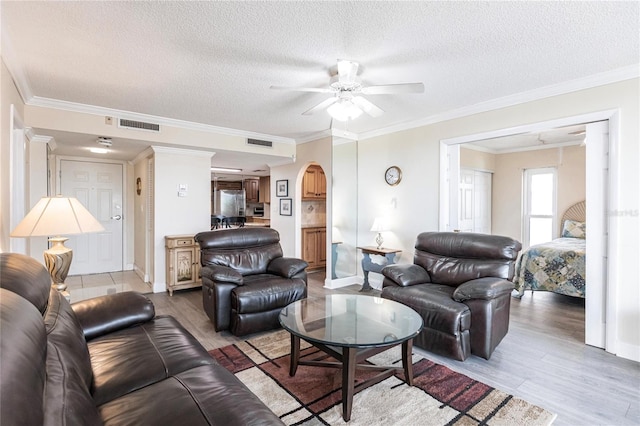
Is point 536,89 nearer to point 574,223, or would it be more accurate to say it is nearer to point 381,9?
point 381,9

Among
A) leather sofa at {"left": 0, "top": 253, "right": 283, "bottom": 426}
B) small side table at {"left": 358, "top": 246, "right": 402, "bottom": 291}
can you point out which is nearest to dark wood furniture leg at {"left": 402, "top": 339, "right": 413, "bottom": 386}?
leather sofa at {"left": 0, "top": 253, "right": 283, "bottom": 426}

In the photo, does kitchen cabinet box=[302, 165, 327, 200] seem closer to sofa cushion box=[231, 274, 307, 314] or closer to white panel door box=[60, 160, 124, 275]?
sofa cushion box=[231, 274, 307, 314]

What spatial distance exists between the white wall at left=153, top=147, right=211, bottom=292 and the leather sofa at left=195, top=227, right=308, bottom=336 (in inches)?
56.8

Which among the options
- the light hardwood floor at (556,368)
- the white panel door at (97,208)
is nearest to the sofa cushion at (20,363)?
the light hardwood floor at (556,368)

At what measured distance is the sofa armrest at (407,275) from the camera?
10.2 feet

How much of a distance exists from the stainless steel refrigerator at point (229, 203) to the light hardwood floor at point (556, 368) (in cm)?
628

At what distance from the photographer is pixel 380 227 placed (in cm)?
459

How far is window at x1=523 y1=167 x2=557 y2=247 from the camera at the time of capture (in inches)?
237

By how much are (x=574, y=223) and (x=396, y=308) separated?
478cm

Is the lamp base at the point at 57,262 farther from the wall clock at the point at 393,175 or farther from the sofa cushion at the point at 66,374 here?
the wall clock at the point at 393,175

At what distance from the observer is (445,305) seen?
2580 millimetres

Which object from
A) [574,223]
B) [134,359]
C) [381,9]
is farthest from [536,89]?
[134,359]

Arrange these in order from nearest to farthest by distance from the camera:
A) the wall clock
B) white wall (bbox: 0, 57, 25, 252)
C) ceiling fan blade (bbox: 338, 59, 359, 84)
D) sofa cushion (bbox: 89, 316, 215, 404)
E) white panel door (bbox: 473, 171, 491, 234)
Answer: sofa cushion (bbox: 89, 316, 215, 404) < white wall (bbox: 0, 57, 25, 252) < ceiling fan blade (bbox: 338, 59, 359, 84) < the wall clock < white panel door (bbox: 473, 171, 491, 234)

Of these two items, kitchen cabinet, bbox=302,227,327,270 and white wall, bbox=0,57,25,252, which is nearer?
white wall, bbox=0,57,25,252
